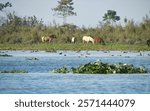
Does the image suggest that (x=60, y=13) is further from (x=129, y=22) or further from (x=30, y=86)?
(x=30, y=86)

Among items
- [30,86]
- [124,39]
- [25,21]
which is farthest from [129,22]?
[30,86]

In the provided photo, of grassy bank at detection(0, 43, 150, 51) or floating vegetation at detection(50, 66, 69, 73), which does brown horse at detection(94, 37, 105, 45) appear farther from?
floating vegetation at detection(50, 66, 69, 73)

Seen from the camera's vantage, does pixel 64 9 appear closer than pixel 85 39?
Yes

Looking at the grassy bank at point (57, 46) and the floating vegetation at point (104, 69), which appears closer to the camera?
the floating vegetation at point (104, 69)

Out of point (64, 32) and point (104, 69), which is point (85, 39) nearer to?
point (64, 32)

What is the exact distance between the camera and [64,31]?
1880 cm

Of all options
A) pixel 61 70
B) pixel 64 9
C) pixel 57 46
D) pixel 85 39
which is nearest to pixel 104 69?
pixel 61 70

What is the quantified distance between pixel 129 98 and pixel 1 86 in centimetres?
263

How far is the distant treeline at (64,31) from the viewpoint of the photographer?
18.0m

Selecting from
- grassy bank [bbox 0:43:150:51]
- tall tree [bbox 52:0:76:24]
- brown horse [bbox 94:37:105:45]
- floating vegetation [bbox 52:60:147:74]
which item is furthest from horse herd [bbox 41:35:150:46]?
floating vegetation [bbox 52:60:147:74]

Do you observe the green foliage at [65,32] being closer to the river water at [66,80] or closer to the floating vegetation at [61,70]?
the river water at [66,80]

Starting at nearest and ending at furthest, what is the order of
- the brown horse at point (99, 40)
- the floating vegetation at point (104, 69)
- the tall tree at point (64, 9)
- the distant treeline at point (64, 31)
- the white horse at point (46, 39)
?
the floating vegetation at point (104, 69), the tall tree at point (64, 9), the distant treeline at point (64, 31), the brown horse at point (99, 40), the white horse at point (46, 39)

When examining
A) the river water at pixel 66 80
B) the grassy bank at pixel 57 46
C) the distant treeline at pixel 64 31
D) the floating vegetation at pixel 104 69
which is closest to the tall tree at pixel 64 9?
the distant treeline at pixel 64 31

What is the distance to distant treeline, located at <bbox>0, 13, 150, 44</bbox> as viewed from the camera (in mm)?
17969
